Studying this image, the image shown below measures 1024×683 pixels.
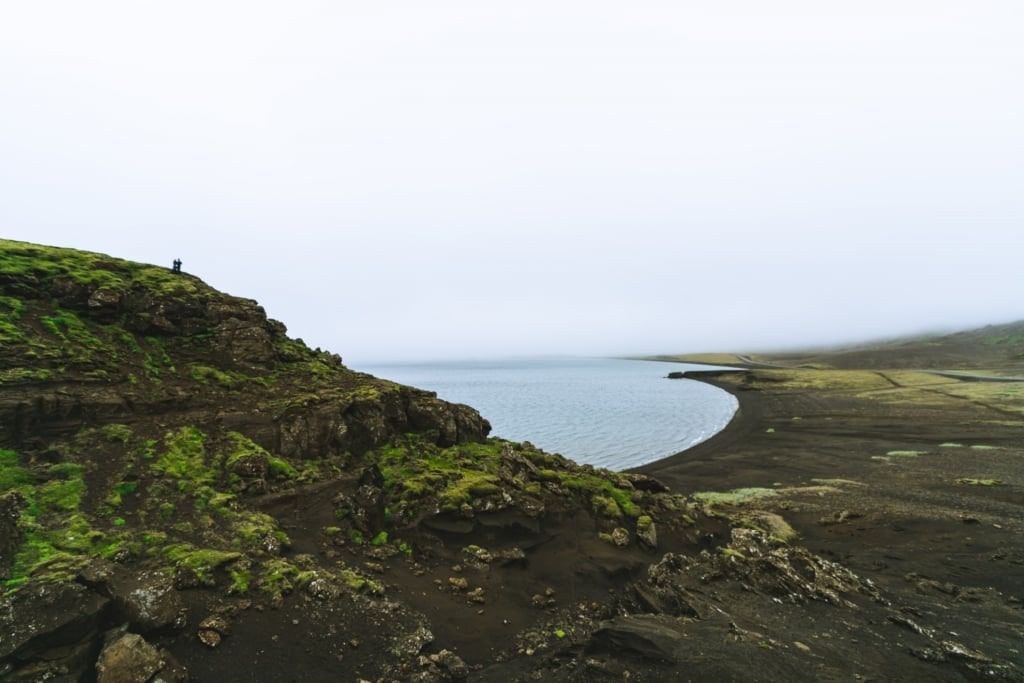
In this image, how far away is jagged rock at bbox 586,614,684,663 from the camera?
13.3 m

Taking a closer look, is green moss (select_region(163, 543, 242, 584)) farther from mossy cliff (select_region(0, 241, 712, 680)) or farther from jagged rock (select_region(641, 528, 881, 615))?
jagged rock (select_region(641, 528, 881, 615))

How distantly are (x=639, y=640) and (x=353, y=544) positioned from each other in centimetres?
1091

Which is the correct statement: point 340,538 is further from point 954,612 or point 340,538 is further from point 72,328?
point 954,612

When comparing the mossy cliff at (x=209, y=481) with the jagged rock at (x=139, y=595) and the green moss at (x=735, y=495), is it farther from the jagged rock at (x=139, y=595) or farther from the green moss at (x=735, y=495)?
the green moss at (x=735, y=495)

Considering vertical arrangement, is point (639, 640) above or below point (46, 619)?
below

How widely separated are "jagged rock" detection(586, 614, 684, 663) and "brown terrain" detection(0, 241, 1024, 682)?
10cm

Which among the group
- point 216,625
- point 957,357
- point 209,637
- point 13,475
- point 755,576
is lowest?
point 755,576

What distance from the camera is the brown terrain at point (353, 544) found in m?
12.1

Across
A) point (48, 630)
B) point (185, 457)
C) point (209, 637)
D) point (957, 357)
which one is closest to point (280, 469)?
point (185, 457)

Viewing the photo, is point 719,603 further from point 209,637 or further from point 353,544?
point 209,637

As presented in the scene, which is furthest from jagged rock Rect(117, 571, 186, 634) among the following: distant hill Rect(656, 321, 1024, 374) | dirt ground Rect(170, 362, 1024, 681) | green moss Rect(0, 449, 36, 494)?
distant hill Rect(656, 321, 1024, 374)

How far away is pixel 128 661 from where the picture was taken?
33.3 ft

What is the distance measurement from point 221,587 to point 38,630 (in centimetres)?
385

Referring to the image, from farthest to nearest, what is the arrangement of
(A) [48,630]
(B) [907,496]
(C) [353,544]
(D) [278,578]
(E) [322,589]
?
(B) [907,496] < (C) [353,544] < (E) [322,589] < (D) [278,578] < (A) [48,630]
